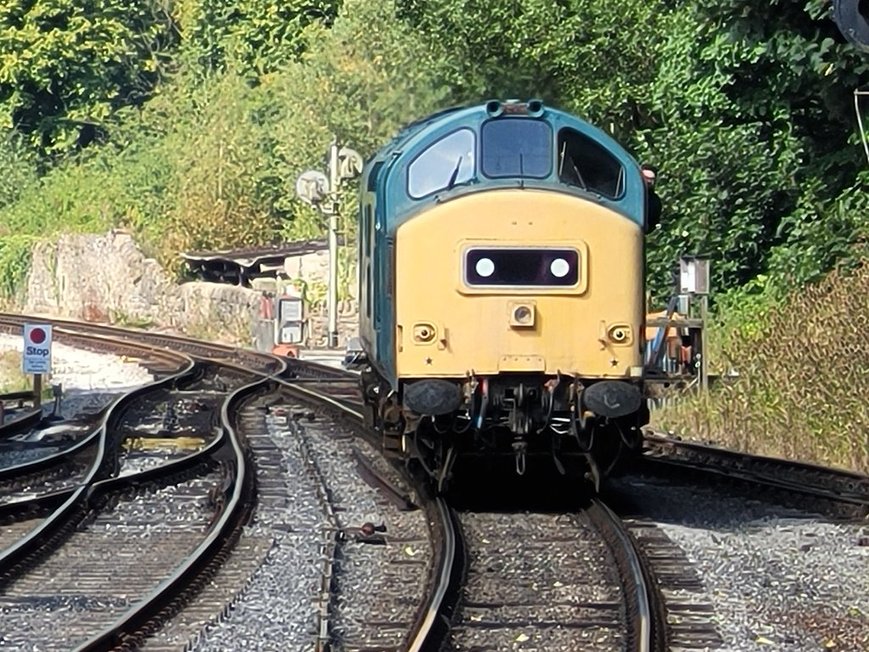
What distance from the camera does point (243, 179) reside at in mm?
43969

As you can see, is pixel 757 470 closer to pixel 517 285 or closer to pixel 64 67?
pixel 517 285

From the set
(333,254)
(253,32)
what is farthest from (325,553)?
(253,32)

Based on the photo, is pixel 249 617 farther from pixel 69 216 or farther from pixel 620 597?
pixel 69 216

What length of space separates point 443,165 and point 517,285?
1.08 metres

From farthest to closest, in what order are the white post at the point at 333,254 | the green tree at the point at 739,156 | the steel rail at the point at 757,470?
1. the white post at the point at 333,254
2. the green tree at the point at 739,156
3. the steel rail at the point at 757,470

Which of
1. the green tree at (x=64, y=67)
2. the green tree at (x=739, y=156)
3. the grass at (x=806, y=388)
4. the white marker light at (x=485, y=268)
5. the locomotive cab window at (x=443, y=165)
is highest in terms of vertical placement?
the green tree at (x=64, y=67)

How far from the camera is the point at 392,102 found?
31.9m

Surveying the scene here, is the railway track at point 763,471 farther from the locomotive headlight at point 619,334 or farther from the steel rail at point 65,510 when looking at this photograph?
the steel rail at point 65,510

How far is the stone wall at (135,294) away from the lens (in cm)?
3562

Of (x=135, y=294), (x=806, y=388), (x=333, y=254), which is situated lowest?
(x=806, y=388)

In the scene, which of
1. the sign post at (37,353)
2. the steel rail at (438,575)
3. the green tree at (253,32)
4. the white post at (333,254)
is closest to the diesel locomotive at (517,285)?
the steel rail at (438,575)

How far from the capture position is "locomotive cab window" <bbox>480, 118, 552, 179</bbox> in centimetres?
1177

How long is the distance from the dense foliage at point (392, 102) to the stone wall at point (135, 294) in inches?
41.7

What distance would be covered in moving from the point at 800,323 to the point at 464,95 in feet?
36.9
